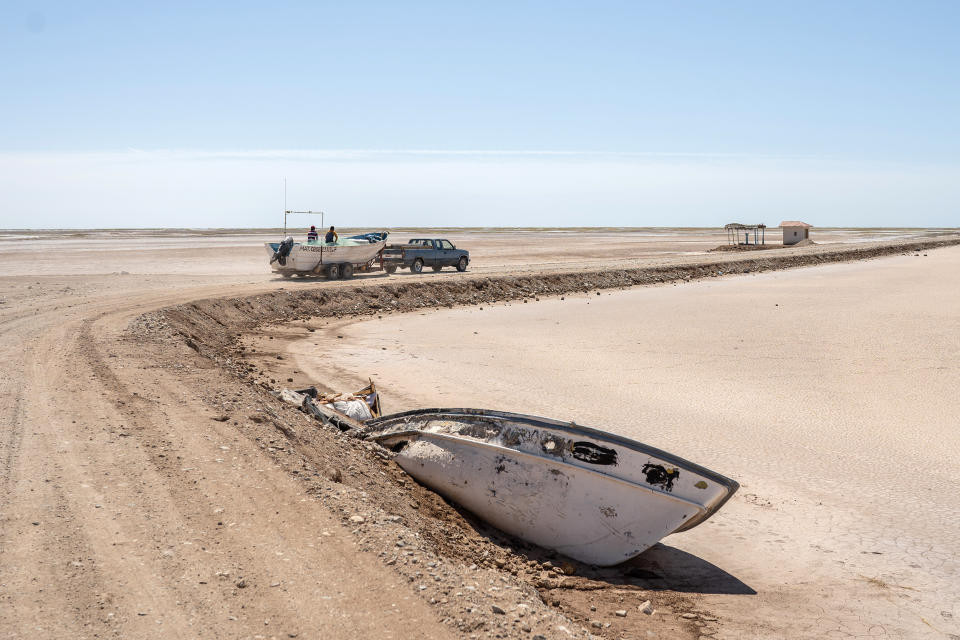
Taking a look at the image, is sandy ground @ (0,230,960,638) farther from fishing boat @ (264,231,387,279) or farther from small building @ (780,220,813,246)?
small building @ (780,220,813,246)

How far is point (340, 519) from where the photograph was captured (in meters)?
6.37

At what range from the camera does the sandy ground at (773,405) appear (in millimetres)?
7121

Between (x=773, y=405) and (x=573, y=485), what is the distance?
6995 mm

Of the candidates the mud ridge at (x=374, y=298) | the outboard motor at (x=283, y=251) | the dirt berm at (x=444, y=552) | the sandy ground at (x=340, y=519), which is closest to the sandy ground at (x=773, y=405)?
the sandy ground at (x=340, y=519)

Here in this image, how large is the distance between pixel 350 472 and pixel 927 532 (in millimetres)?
5806

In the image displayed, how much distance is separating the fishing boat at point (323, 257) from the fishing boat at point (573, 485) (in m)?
23.1

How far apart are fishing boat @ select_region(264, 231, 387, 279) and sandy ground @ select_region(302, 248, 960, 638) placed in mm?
6733

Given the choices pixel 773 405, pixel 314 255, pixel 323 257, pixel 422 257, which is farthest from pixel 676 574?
pixel 422 257

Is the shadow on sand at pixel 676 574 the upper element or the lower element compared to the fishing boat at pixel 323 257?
lower

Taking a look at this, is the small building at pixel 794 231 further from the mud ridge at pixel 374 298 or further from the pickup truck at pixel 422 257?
A: the pickup truck at pixel 422 257

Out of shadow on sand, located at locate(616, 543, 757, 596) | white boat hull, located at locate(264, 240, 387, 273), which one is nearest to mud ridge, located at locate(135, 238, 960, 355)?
white boat hull, located at locate(264, 240, 387, 273)

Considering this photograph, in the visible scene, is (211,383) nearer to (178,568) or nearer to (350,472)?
(350,472)

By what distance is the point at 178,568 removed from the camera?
5258 mm

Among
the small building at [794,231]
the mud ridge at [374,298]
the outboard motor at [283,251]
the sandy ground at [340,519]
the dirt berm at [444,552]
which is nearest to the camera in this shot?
the sandy ground at [340,519]
